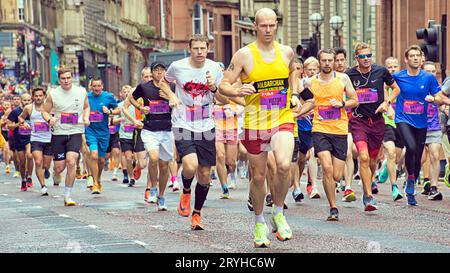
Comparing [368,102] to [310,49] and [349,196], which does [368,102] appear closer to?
[349,196]

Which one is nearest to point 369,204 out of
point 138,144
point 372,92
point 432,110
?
point 372,92

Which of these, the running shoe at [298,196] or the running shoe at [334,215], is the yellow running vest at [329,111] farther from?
the running shoe at [298,196]

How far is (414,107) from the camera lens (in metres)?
17.7

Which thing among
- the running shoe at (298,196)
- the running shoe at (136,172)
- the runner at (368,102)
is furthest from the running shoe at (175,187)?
the runner at (368,102)

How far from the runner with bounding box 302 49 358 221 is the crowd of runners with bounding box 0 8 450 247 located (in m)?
0.01

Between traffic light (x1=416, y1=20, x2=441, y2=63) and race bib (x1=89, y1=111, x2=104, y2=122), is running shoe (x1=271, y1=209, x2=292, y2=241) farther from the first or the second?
race bib (x1=89, y1=111, x2=104, y2=122)

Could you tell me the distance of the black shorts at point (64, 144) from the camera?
19781 millimetres

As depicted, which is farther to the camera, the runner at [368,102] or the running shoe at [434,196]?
the running shoe at [434,196]

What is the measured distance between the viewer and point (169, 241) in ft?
44.6

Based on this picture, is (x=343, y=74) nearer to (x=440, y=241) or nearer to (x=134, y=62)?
(x=440, y=241)

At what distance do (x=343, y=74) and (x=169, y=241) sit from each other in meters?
3.88

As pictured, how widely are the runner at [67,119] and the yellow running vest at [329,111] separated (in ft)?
14.0

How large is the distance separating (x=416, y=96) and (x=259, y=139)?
534cm

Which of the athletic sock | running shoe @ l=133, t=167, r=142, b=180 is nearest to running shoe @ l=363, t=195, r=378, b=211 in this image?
the athletic sock
